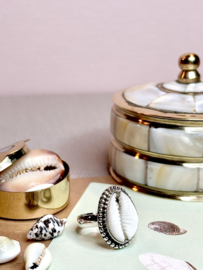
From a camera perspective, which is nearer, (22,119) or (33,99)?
(22,119)

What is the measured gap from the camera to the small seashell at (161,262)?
52 centimetres

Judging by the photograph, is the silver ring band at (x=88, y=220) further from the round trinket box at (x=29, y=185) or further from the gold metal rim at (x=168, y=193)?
the gold metal rim at (x=168, y=193)

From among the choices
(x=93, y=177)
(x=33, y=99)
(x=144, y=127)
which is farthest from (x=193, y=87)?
(x=33, y=99)

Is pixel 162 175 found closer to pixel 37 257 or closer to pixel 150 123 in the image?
pixel 150 123

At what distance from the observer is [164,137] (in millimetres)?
680

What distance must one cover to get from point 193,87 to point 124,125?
0.52 feet

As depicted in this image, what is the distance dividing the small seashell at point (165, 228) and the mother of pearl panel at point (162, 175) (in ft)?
0.30

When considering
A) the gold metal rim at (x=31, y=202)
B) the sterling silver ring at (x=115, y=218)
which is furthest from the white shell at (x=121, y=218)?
the gold metal rim at (x=31, y=202)

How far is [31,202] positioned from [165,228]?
0.23 metres

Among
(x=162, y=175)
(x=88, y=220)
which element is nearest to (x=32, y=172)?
(x=88, y=220)

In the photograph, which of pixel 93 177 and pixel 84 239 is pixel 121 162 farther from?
pixel 84 239

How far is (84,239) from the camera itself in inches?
23.1

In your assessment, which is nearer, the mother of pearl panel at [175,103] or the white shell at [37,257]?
the white shell at [37,257]

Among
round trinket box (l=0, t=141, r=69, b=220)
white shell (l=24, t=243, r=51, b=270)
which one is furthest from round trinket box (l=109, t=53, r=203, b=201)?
white shell (l=24, t=243, r=51, b=270)
